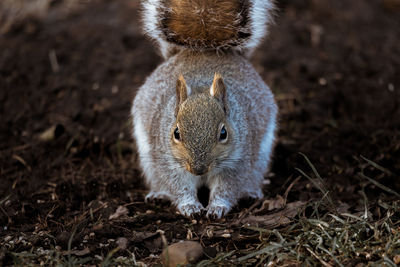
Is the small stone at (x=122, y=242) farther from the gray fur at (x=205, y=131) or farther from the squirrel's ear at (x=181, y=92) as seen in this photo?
the squirrel's ear at (x=181, y=92)

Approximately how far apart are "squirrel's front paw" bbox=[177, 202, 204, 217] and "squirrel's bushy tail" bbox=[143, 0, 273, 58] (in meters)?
1.33

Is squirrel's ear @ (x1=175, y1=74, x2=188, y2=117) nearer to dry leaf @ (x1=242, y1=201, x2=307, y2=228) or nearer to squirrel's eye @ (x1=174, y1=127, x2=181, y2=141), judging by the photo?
squirrel's eye @ (x1=174, y1=127, x2=181, y2=141)

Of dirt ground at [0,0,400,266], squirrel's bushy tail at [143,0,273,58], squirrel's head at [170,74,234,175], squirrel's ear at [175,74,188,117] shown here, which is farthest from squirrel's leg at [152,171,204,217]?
squirrel's bushy tail at [143,0,273,58]

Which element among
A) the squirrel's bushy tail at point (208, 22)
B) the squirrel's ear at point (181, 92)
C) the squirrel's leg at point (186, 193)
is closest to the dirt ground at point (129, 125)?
the squirrel's leg at point (186, 193)

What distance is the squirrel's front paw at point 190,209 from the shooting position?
3619 mm

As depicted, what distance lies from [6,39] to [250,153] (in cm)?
410

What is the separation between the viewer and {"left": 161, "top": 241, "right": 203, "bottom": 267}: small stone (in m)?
2.94

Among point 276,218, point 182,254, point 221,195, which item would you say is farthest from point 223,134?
point 182,254

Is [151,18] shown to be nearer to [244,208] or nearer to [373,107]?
[244,208]

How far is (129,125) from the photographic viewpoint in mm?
4828

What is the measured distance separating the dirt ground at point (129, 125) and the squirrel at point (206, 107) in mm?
212

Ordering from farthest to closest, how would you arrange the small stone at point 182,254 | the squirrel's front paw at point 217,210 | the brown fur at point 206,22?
the brown fur at point 206,22
the squirrel's front paw at point 217,210
the small stone at point 182,254

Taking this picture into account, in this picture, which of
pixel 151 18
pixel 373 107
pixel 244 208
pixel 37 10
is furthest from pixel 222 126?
pixel 37 10

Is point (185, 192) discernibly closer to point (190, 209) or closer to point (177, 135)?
point (190, 209)
